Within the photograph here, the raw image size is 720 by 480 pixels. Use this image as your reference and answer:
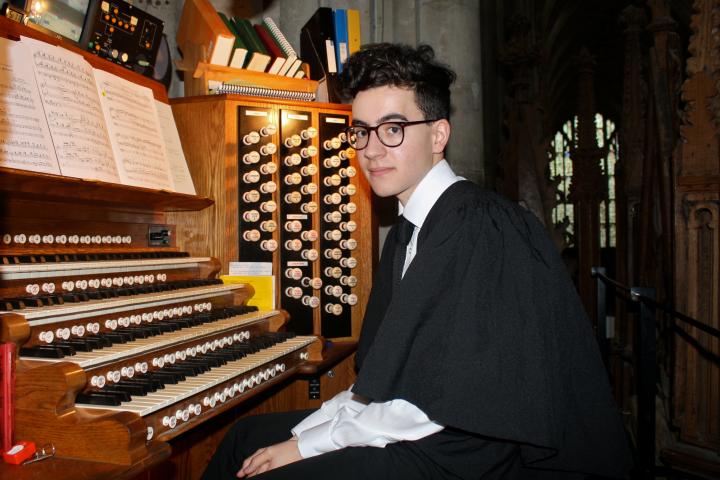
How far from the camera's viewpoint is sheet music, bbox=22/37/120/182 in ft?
7.27

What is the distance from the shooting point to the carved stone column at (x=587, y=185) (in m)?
7.25

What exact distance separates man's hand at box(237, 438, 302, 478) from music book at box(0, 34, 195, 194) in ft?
4.13

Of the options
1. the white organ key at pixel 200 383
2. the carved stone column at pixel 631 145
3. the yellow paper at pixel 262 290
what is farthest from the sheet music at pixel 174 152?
the carved stone column at pixel 631 145

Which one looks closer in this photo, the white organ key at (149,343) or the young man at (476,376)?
the young man at (476,376)

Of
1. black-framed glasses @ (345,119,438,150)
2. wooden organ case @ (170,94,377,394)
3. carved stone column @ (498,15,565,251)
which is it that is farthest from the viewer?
carved stone column @ (498,15,565,251)

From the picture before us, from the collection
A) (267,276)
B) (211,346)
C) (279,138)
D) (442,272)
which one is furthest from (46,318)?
(279,138)

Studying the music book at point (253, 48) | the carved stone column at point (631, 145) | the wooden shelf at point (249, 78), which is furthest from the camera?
the carved stone column at point (631, 145)

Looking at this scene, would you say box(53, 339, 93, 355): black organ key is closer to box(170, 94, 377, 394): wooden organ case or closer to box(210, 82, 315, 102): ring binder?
box(170, 94, 377, 394): wooden organ case

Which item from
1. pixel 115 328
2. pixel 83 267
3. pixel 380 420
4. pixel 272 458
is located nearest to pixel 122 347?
pixel 115 328

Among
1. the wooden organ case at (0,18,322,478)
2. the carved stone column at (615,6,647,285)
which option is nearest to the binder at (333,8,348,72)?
the wooden organ case at (0,18,322,478)

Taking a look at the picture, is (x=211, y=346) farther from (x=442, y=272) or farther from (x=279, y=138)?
(x=279, y=138)

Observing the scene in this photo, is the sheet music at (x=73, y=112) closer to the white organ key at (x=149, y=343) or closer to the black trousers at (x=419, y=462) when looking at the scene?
the white organ key at (x=149, y=343)

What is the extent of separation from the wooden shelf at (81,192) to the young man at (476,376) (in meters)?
1.22

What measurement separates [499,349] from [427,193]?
2.27ft
